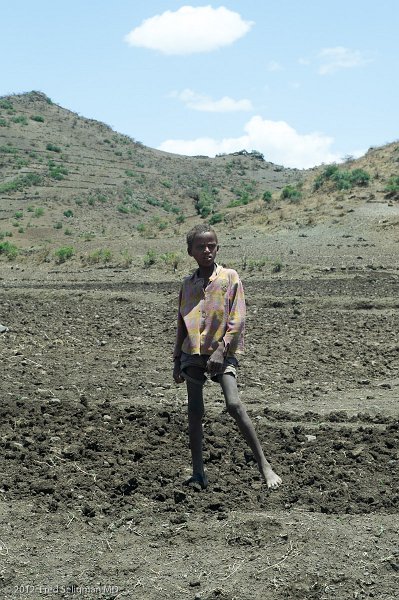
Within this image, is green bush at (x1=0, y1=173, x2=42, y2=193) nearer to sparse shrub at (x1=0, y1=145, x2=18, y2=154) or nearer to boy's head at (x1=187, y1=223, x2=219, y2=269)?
sparse shrub at (x1=0, y1=145, x2=18, y2=154)

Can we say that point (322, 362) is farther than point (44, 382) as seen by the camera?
Yes

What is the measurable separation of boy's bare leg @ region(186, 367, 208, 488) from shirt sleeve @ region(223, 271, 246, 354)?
35cm

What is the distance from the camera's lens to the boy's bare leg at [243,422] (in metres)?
6.23

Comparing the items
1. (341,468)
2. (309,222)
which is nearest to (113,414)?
(341,468)

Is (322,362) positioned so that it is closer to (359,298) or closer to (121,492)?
(121,492)

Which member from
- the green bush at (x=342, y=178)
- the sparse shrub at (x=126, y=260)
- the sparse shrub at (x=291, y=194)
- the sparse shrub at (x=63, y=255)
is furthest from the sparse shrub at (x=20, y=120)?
the sparse shrub at (x=126, y=260)

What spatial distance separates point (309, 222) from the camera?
31578 mm

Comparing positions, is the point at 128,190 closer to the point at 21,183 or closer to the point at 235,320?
the point at 21,183

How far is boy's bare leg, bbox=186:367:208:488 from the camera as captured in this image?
253 inches

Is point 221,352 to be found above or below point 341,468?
above

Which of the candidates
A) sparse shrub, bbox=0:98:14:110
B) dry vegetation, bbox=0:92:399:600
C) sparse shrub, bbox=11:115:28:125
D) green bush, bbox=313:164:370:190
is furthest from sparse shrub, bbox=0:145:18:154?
dry vegetation, bbox=0:92:399:600

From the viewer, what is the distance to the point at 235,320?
626 cm

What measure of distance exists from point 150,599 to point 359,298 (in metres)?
13.5

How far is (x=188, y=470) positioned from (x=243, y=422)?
88 centimetres
